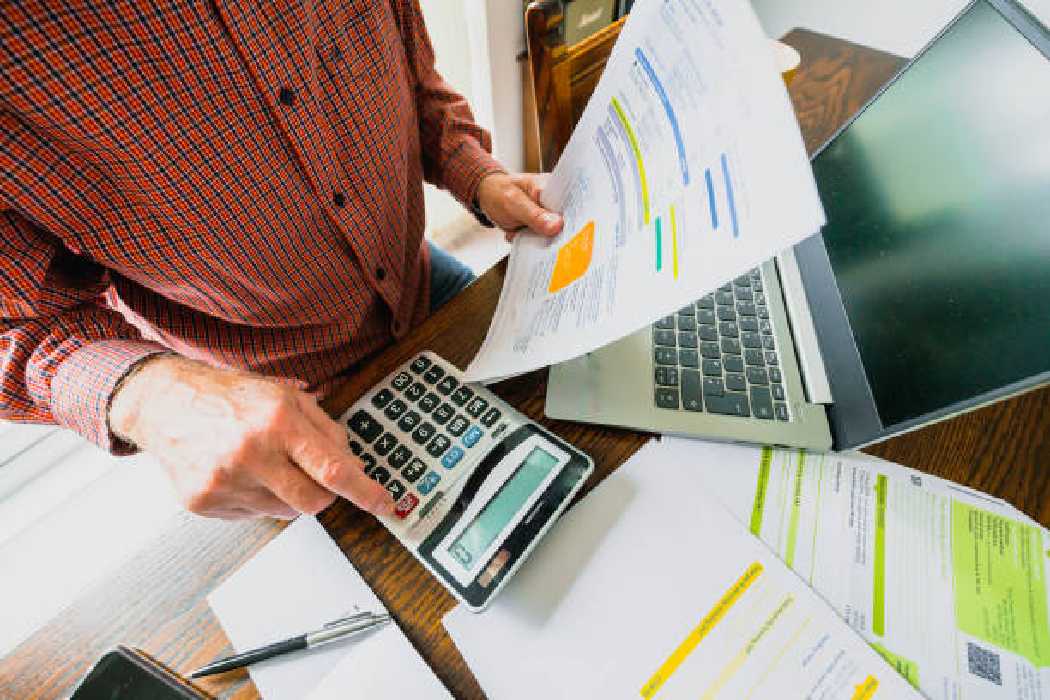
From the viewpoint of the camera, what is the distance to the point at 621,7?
4.64 feet

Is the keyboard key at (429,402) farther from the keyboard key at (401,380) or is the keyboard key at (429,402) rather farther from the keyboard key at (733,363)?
the keyboard key at (733,363)

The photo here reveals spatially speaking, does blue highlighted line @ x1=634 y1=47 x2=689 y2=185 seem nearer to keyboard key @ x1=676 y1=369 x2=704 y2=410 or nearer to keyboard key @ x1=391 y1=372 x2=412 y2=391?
keyboard key @ x1=676 y1=369 x2=704 y2=410

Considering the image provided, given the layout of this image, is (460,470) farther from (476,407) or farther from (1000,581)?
(1000,581)

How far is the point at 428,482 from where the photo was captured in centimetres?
39

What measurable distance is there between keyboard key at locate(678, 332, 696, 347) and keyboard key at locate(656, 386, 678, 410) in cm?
5

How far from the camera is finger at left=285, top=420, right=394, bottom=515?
0.35 meters

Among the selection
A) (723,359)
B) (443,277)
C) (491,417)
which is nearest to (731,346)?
(723,359)

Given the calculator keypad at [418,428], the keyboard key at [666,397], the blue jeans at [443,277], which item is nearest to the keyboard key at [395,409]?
the calculator keypad at [418,428]

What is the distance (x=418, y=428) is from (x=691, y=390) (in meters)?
0.25

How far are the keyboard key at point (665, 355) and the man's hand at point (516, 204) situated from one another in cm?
16

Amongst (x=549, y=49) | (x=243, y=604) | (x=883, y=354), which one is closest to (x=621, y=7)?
(x=549, y=49)

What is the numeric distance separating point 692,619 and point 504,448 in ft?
0.61

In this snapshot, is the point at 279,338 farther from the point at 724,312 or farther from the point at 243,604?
the point at 724,312

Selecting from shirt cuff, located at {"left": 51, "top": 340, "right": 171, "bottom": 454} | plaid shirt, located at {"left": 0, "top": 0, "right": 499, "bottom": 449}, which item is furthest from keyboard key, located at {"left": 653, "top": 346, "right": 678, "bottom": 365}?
shirt cuff, located at {"left": 51, "top": 340, "right": 171, "bottom": 454}
